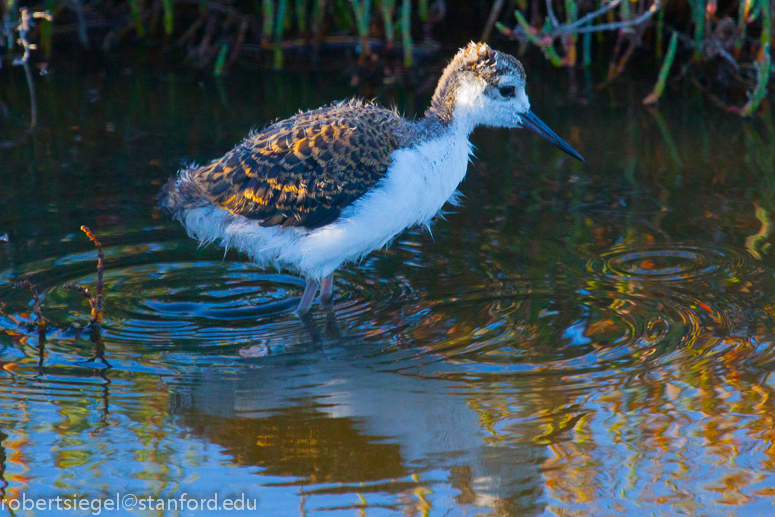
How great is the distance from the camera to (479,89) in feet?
17.3

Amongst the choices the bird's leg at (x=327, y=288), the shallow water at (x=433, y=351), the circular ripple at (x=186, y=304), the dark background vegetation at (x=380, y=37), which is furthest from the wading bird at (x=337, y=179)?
the dark background vegetation at (x=380, y=37)

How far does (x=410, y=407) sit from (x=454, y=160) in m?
1.59

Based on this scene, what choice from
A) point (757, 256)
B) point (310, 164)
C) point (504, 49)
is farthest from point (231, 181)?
point (504, 49)

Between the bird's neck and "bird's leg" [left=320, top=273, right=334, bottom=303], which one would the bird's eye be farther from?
"bird's leg" [left=320, top=273, right=334, bottom=303]

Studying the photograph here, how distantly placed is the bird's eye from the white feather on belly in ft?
1.15

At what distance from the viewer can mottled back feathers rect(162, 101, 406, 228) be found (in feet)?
16.2

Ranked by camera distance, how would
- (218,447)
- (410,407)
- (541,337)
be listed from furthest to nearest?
(541,337)
(410,407)
(218,447)

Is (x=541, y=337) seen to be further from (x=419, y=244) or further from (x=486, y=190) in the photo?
(x=486, y=190)

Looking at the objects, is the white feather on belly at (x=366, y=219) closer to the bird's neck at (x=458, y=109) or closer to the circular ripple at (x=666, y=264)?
the bird's neck at (x=458, y=109)

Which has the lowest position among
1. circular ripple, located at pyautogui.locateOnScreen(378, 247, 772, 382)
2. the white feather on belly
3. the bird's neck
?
circular ripple, located at pyautogui.locateOnScreen(378, 247, 772, 382)

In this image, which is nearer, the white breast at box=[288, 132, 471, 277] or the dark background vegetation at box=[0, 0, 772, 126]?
the white breast at box=[288, 132, 471, 277]

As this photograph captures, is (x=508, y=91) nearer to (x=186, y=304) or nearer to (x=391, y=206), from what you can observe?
(x=391, y=206)

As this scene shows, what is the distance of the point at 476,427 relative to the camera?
400 centimetres

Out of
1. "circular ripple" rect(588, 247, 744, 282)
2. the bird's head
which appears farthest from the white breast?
"circular ripple" rect(588, 247, 744, 282)
